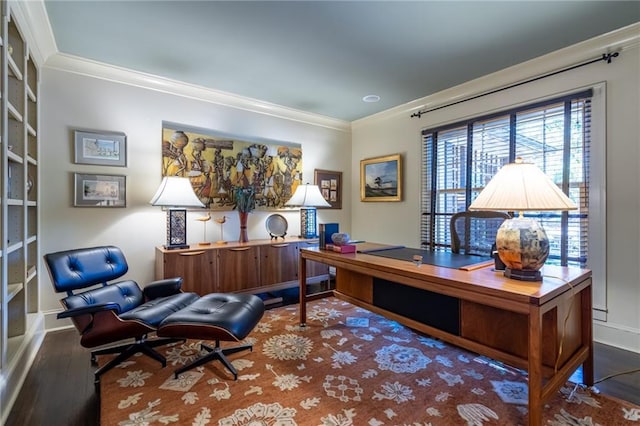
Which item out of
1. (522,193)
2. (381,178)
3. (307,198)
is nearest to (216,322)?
(522,193)

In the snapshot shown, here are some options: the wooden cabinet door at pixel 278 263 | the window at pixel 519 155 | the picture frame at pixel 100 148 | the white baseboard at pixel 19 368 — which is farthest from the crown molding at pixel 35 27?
the window at pixel 519 155

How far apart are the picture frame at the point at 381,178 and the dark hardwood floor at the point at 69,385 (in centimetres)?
258

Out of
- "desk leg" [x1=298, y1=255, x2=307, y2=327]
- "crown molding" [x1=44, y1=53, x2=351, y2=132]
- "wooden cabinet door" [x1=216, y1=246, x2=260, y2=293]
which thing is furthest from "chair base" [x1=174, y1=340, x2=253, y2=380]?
"crown molding" [x1=44, y1=53, x2=351, y2=132]

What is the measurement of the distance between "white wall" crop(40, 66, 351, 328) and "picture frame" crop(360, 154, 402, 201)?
1621 mm

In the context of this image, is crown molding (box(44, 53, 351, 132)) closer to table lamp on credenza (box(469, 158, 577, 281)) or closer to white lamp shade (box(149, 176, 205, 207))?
white lamp shade (box(149, 176, 205, 207))

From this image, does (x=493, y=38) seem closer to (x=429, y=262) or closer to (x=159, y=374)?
(x=429, y=262)

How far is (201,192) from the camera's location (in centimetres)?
348

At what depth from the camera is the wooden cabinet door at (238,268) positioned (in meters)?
3.19

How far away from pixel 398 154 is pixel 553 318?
2931 mm

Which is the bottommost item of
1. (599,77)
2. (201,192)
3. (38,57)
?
(201,192)

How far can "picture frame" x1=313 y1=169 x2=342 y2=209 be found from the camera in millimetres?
4535

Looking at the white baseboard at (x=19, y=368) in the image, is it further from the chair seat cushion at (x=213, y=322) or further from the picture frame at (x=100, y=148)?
the picture frame at (x=100, y=148)

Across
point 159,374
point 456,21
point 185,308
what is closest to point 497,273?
point 456,21

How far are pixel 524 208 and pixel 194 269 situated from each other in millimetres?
2782
